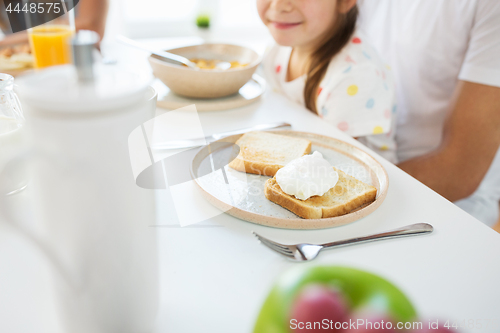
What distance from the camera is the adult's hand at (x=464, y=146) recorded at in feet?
3.42

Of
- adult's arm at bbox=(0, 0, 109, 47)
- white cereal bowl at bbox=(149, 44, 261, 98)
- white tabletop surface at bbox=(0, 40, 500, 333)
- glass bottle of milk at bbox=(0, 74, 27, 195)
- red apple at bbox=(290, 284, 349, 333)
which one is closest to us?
red apple at bbox=(290, 284, 349, 333)

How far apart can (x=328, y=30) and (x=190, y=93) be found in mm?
510

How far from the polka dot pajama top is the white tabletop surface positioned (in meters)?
0.46

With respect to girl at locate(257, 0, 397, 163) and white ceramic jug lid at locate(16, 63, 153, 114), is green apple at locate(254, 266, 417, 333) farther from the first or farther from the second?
girl at locate(257, 0, 397, 163)

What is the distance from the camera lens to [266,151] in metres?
0.69

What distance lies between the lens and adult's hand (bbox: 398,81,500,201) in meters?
1.04

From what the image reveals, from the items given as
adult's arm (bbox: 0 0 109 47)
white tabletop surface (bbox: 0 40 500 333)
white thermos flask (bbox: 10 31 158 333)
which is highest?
white thermos flask (bbox: 10 31 158 333)

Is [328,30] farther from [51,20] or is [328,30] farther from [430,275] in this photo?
[430,275]

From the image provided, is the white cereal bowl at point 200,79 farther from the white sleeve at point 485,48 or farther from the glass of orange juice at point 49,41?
the white sleeve at point 485,48

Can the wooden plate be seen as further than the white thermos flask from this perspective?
Yes

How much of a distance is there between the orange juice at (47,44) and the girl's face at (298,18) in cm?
58

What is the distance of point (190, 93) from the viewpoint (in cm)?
99

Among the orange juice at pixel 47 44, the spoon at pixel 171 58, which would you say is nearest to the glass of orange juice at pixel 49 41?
the orange juice at pixel 47 44

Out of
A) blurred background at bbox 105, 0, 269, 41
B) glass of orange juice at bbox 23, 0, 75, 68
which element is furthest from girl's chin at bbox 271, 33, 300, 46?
blurred background at bbox 105, 0, 269, 41
